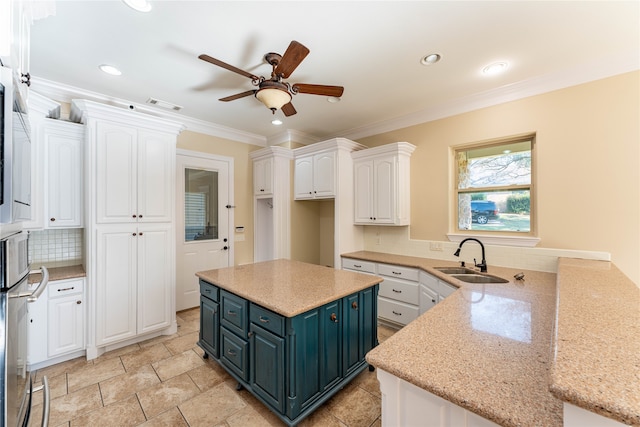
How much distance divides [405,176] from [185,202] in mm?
3051

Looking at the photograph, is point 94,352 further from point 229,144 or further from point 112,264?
point 229,144

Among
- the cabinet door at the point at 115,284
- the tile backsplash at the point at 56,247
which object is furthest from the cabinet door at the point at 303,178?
the tile backsplash at the point at 56,247

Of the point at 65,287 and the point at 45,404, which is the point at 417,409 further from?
the point at 65,287

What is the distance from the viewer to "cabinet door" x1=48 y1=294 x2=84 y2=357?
2398 mm

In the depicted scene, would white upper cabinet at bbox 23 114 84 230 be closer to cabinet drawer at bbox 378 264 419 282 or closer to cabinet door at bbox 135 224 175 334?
cabinet door at bbox 135 224 175 334

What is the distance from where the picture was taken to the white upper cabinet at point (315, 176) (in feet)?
12.0

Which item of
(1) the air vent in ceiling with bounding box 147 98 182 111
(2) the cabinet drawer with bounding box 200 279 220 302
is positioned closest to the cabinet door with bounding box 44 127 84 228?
(1) the air vent in ceiling with bounding box 147 98 182 111

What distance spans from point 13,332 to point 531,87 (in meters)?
3.95

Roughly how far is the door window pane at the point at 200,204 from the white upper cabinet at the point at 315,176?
1.26 metres

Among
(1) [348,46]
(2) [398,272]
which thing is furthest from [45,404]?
(2) [398,272]

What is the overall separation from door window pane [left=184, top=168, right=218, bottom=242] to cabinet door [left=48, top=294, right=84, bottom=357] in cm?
140

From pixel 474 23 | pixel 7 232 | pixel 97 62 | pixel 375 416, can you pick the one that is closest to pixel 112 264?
pixel 97 62

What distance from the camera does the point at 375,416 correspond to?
182 cm

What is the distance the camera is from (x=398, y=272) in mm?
3080
